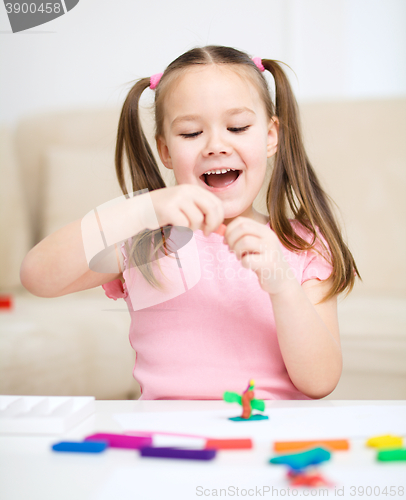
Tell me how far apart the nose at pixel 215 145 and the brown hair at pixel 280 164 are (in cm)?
12

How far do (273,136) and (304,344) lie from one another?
1.14 ft

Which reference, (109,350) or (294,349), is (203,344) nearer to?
(294,349)

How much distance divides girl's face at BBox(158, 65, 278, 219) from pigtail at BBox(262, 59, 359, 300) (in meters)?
0.05

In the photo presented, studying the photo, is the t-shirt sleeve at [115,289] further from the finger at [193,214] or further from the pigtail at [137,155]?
the finger at [193,214]

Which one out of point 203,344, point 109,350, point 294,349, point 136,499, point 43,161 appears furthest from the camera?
point 43,161

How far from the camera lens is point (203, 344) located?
66 centimetres

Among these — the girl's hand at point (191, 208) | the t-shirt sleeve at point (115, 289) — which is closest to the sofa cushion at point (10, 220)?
the t-shirt sleeve at point (115, 289)

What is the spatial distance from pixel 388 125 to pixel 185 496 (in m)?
1.27

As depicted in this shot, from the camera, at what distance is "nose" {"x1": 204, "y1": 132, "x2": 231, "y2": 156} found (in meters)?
0.62

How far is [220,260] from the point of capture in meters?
0.73

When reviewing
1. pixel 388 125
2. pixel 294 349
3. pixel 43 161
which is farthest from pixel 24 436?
pixel 388 125

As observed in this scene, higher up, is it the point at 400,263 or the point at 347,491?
the point at 347,491

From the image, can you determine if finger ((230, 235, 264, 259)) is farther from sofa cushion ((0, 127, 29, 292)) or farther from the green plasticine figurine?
sofa cushion ((0, 127, 29, 292))

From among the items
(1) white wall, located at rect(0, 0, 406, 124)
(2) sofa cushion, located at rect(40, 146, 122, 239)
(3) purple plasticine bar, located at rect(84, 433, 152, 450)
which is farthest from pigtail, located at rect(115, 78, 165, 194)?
(3) purple plasticine bar, located at rect(84, 433, 152, 450)
